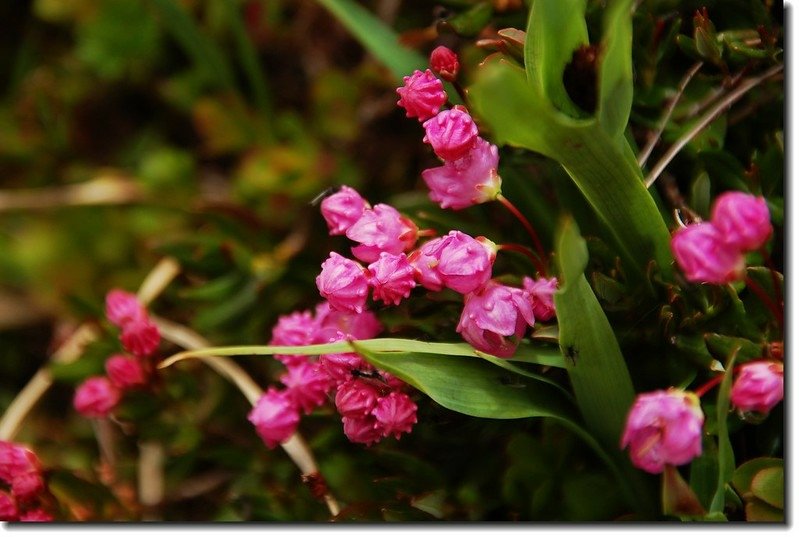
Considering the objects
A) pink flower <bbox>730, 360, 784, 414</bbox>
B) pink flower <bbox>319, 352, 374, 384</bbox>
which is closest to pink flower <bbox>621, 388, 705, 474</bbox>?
pink flower <bbox>730, 360, 784, 414</bbox>

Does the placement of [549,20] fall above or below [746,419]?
above

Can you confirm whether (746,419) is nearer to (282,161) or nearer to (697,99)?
(697,99)

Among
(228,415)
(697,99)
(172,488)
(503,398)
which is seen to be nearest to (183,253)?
(228,415)

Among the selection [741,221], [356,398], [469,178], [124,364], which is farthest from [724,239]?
[124,364]

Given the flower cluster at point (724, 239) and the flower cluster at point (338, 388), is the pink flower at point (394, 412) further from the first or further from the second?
the flower cluster at point (724, 239)

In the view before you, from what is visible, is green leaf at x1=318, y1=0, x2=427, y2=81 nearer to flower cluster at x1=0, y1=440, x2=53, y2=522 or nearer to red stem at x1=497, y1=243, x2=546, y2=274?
red stem at x1=497, y1=243, x2=546, y2=274

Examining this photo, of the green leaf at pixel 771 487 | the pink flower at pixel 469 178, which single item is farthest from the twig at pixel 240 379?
the green leaf at pixel 771 487
